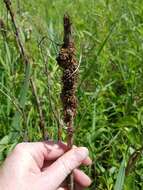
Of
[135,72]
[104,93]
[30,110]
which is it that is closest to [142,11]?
[135,72]

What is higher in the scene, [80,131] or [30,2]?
[30,2]

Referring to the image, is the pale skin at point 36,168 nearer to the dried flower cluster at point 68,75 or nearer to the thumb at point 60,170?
the thumb at point 60,170

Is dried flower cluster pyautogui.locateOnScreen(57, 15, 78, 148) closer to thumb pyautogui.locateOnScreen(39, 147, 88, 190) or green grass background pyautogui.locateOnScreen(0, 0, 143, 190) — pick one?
thumb pyautogui.locateOnScreen(39, 147, 88, 190)

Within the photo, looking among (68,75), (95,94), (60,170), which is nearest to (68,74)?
(68,75)

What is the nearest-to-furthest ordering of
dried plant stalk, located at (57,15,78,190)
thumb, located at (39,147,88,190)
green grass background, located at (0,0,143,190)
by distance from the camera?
dried plant stalk, located at (57,15,78,190), thumb, located at (39,147,88,190), green grass background, located at (0,0,143,190)

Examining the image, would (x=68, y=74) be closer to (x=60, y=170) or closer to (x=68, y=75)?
(x=68, y=75)

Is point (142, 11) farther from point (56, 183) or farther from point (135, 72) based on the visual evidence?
point (56, 183)

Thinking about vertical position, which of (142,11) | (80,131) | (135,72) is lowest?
(80,131)

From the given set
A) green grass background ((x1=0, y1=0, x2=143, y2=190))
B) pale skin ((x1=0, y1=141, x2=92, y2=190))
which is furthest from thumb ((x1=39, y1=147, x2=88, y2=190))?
green grass background ((x1=0, y1=0, x2=143, y2=190))
